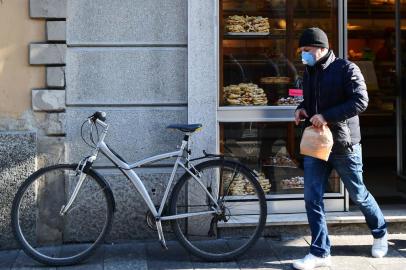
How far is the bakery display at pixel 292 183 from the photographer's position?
7738mm

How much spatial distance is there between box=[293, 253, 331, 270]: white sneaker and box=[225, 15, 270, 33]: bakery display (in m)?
2.38

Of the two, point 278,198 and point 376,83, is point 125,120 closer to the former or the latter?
point 278,198

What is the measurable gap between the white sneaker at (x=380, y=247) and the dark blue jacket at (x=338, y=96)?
941mm

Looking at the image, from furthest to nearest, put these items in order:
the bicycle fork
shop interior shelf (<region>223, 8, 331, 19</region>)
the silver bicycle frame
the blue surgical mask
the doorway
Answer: the doorway, shop interior shelf (<region>223, 8, 331, 19</region>), the silver bicycle frame, the bicycle fork, the blue surgical mask

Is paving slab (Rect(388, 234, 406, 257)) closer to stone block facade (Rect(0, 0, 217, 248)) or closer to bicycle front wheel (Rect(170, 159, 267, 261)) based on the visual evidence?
bicycle front wheel (Rect(170, 159, 267, 261))

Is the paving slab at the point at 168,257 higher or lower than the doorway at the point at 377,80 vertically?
lower

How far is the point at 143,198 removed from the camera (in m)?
6.71

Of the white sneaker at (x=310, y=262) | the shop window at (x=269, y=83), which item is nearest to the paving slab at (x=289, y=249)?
the white sneaker at (x=310, y=262)

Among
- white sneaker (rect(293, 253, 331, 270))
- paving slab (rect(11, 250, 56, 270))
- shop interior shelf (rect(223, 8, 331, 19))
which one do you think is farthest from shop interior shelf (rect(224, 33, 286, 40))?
paving slab (rect(11, 250, 56, 270))

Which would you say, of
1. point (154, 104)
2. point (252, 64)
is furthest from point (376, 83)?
point (154, 104)

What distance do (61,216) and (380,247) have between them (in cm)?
285

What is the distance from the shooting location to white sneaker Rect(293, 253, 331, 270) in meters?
6.41

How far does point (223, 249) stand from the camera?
6891mm

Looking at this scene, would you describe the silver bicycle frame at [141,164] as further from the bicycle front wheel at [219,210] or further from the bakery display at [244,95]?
the bakery display at [244,95]
